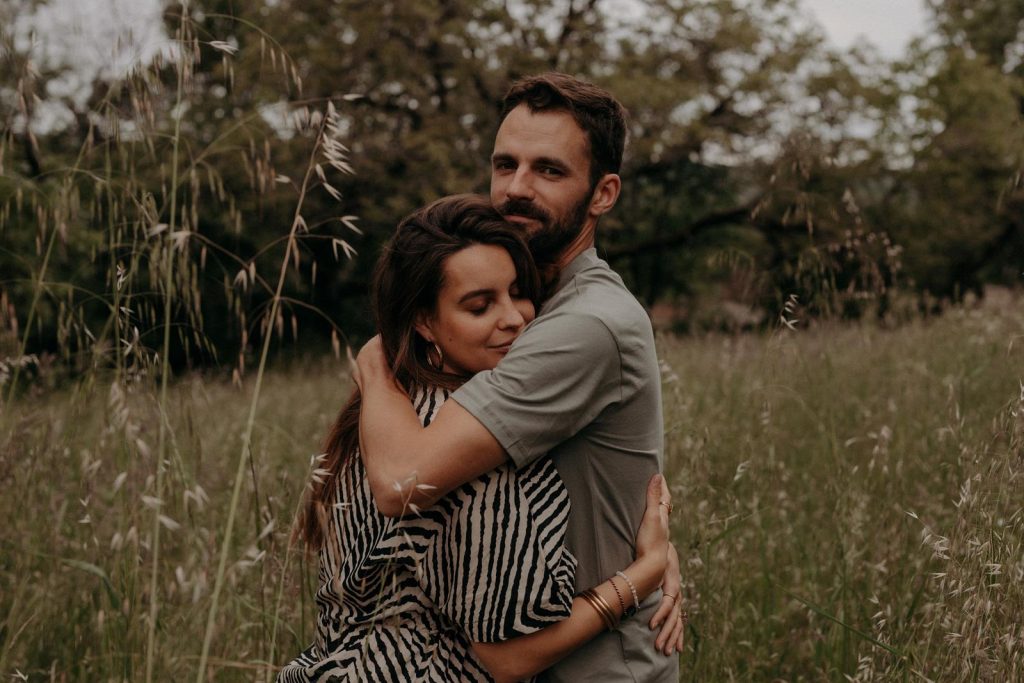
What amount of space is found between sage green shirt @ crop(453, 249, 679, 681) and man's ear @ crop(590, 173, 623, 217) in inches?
14.2

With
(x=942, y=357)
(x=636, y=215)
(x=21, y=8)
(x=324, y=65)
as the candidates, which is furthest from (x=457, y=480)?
(x=636, y=215)

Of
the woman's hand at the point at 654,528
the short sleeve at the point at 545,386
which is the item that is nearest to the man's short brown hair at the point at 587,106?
the short sleeve at the point at 545,386

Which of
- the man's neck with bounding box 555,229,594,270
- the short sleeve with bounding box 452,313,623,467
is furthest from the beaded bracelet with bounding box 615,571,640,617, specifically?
the man's neck with bounding box 555,229,594,270

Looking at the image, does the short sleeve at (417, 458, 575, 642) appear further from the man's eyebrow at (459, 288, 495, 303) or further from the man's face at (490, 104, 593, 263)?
the man's face at (490, 104, 593, 263)

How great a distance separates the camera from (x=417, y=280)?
199 cm

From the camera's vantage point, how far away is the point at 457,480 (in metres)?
1.72

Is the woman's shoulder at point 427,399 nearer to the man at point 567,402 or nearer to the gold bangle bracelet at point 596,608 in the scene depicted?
the man at point 567,402

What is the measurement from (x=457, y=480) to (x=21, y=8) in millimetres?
1994

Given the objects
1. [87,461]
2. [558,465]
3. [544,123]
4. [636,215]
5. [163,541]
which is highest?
[544,123]

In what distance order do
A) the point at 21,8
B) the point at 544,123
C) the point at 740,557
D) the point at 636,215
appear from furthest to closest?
the point at 636,215
the point at 740,557
the point at 21,8
the point at 544,123

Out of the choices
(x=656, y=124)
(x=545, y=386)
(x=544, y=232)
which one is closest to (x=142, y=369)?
(x=545, y=386)

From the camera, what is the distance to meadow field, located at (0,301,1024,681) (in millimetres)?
1898

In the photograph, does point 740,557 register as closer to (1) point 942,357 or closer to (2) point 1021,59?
(1) point 942,357

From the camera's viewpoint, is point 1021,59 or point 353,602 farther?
point 1021,59
